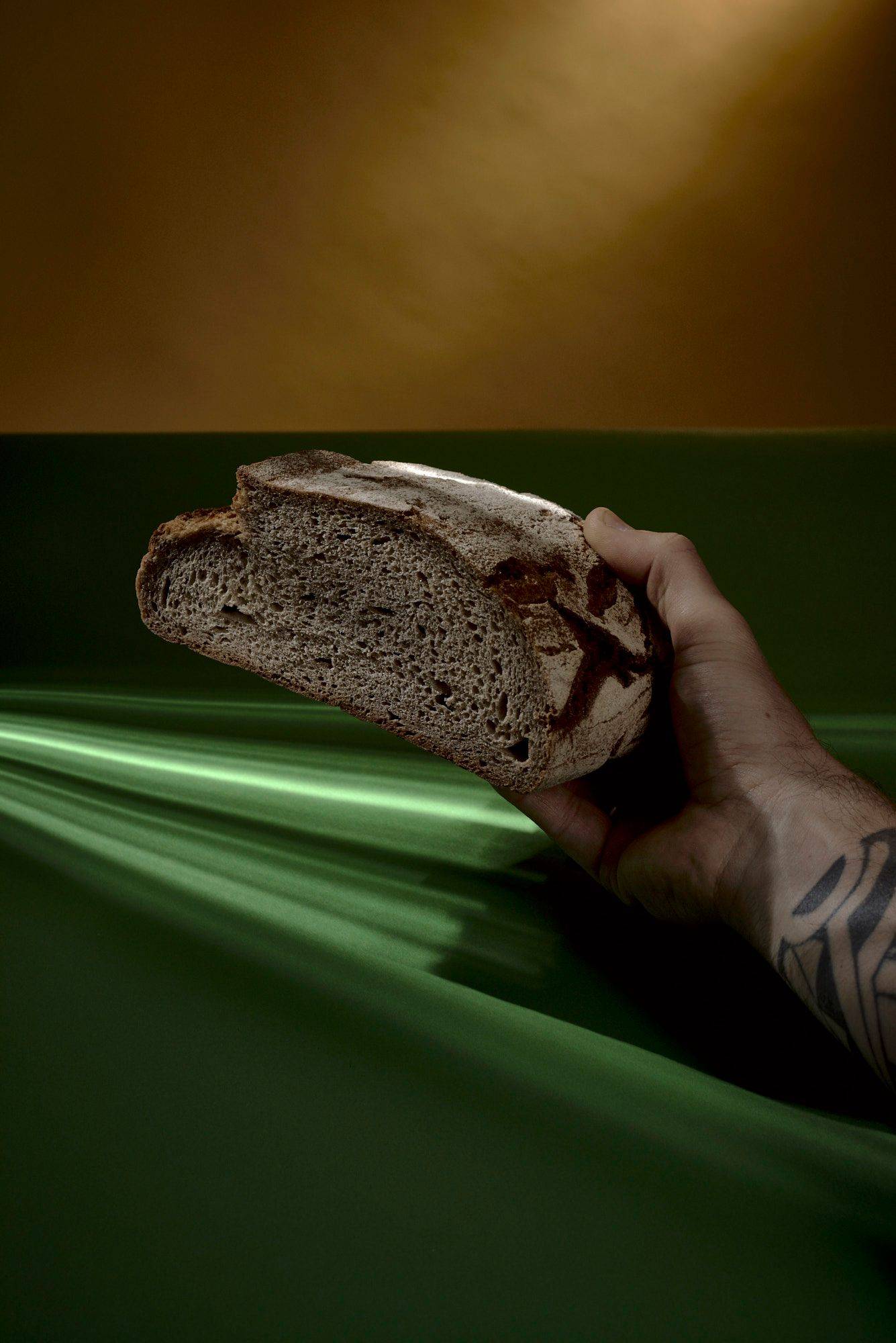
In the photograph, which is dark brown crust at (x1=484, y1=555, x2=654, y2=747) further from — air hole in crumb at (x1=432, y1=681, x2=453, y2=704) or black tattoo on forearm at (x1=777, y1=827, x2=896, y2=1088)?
black tattoo on forearm at (x1=777, y1=827, x2=896, y2=1088)

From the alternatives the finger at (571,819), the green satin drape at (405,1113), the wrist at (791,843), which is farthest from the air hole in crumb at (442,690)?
the wrist at (791,843)

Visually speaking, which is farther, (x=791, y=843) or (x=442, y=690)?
(x=442, y=690)

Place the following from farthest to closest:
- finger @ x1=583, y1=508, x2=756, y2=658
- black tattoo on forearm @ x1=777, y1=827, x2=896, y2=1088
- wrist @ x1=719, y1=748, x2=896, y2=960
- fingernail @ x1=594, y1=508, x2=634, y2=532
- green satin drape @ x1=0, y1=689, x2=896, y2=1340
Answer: fingernail @ x1=594, y1=508, x2=634, y2=532
finger @ x1=583, y1=508, x2=756, y2=658
wrist @ x1=719, y1=748, x2=896, y2=960
black tattoo on forearm @ x1=777, y1=827, x2=896, y2=1088
green satin drape @ x1=0, y1=689, x2=896, y2=1340

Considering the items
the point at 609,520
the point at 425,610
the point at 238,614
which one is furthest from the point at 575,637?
the point at 238,614

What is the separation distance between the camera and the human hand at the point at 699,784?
864 mm

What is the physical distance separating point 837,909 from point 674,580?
41 cm

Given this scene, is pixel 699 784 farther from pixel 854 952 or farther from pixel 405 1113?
pixel 405 1113

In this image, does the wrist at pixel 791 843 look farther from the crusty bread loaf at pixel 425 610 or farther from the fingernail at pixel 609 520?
the fingernail at pixel 609 520

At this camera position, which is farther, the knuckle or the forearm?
the knuckle

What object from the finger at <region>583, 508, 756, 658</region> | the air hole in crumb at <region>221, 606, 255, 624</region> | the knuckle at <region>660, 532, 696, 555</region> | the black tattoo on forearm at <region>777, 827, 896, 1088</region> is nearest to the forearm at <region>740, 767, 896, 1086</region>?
the black tattoo on forearm at <region>777, 827, 896, 1088</region>

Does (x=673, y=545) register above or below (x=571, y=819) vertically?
above

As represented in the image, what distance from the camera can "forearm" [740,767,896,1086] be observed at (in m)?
0.72

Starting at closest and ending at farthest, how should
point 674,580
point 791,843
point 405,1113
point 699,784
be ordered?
point 405,1113 < point 791,843 < point 699,784 < point 674,580

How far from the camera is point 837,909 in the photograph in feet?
2.60
